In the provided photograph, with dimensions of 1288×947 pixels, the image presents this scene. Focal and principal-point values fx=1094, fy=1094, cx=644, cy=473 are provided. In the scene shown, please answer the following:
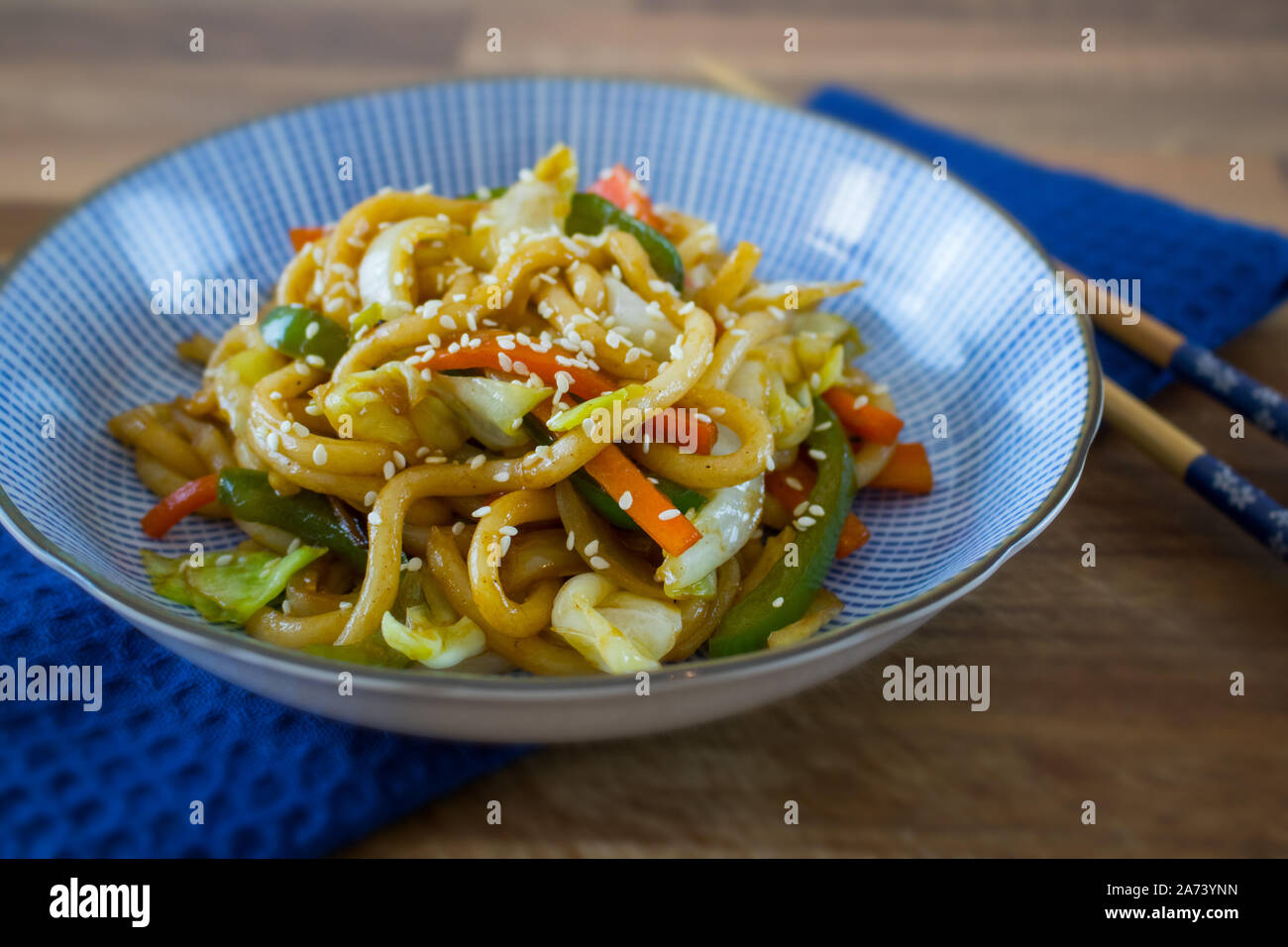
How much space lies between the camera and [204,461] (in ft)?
7.64

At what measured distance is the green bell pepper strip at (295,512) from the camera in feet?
6.89

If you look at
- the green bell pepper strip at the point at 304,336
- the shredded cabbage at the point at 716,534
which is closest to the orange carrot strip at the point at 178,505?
the green bell pepper strip at the point at 304,336

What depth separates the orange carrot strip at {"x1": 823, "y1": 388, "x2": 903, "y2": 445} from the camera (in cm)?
238

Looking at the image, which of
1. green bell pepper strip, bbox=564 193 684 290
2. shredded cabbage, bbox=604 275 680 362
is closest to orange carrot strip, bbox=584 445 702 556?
shredded cabbage, bbox=604 275 680 362

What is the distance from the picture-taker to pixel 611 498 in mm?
1995

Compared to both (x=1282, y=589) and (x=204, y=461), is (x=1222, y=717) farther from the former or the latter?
(x=204, y=461)

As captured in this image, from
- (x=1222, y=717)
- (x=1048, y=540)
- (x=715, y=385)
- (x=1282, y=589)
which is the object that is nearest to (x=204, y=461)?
(x=715, y=385)

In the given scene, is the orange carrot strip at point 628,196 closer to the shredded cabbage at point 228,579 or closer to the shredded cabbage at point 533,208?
the shredded cabbage at point 533,208

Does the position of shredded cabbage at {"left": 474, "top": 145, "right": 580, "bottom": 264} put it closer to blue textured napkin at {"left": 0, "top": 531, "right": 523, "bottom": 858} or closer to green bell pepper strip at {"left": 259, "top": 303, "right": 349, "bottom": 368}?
green bell pepper strip at {"left": 259, "top": 303, "right": 349, "bottom": 368}

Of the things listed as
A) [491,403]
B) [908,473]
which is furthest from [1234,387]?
[491,403]

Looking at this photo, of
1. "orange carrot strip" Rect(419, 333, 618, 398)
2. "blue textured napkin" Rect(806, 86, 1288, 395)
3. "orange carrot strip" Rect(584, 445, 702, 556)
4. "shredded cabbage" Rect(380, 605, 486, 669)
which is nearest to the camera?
"shredded cabbage" Rect(380, 605, 486, 669)

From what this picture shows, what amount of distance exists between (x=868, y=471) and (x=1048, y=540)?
43 cm

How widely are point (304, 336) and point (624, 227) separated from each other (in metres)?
0.73

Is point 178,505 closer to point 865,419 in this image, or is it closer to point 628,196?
point 628,196
